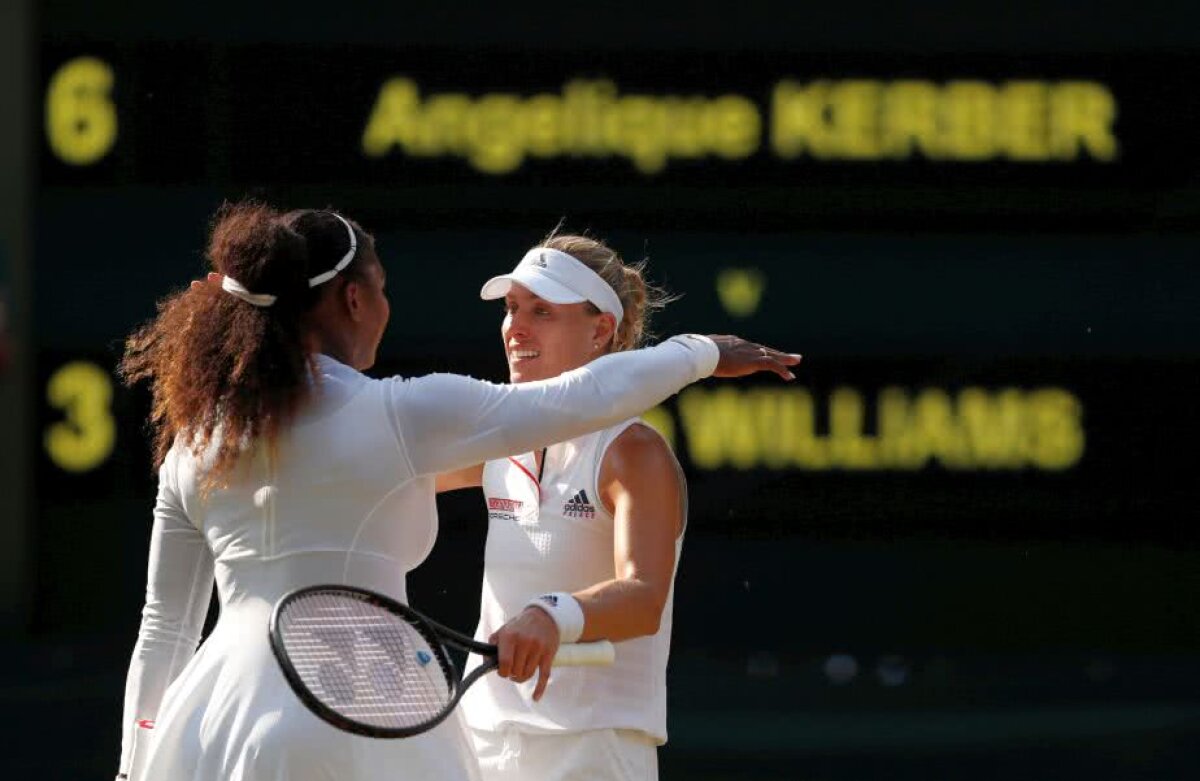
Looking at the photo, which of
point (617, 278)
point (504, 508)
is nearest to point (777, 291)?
point (617, 278)

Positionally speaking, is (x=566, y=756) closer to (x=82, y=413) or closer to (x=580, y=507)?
(x=580, y=507)

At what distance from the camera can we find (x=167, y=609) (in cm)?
291

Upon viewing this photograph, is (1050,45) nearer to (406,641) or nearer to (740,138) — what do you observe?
(740,138)

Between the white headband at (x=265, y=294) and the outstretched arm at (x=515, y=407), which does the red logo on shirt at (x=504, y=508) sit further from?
the white headband at (x=265, y=294)

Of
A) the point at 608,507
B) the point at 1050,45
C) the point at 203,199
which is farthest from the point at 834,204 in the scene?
the point at 608,507

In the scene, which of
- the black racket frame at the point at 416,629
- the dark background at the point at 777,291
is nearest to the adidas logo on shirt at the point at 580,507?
the black racket frame at the point at 416,629

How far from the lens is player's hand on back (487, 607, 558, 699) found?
270 centimetres

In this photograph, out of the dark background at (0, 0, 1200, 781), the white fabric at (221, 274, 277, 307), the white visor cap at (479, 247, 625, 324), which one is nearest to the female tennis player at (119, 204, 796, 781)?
the white fabric at (221, 274, 277, 307)

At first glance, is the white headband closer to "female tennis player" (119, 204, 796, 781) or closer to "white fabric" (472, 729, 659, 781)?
"female tennis player" (119, 204, 796, 781)

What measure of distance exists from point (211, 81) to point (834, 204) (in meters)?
1.89

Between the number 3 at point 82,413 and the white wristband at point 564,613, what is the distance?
15.8 feet

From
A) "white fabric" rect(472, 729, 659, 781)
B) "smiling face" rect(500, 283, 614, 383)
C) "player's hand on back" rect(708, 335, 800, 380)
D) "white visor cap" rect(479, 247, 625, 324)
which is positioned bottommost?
"white fabric" rect(472, 729, 659, 781)

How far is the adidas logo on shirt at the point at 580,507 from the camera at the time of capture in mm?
3189

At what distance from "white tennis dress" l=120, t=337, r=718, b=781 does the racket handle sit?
14cm
